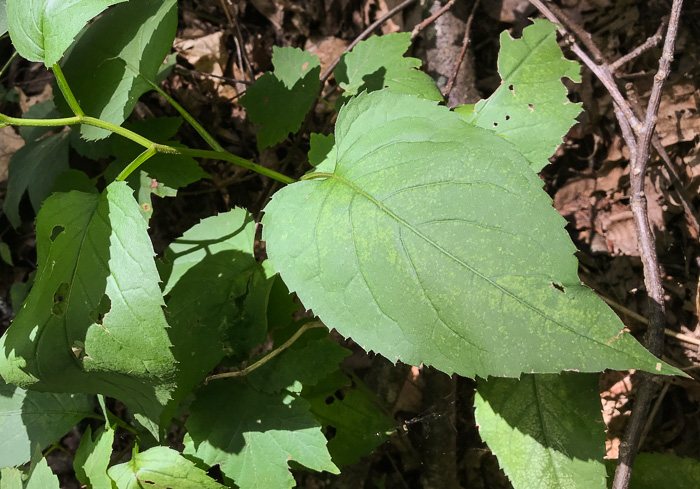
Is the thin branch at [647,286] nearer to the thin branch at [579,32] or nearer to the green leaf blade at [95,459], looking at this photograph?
the thin branch at [579,32]

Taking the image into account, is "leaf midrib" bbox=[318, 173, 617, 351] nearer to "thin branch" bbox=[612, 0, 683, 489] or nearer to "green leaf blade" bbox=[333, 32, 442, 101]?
"thin branch" bbox=[612, 0, 683, 489]

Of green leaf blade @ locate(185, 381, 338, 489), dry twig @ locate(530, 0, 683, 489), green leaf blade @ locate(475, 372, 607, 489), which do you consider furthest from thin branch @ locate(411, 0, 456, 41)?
green leaf blade @ locate(185, 381, 338, 489)

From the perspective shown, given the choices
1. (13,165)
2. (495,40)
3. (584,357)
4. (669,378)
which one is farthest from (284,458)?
(495,40)

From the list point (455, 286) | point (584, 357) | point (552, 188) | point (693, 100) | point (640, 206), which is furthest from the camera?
point (552, 188)

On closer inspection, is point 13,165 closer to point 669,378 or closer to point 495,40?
point 495,40

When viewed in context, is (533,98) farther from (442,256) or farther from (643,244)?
(442,256)

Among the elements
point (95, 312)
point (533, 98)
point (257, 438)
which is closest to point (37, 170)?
point (95, 312)
